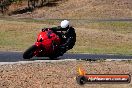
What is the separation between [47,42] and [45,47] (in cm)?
22

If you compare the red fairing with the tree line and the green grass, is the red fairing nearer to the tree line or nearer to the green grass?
the green grass

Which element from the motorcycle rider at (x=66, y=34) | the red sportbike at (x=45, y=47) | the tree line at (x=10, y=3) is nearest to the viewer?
the red sportbike at (x=45, y=47)

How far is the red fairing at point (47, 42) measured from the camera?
18.8 meters

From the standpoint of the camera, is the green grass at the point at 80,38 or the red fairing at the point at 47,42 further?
the green grass at the point at 80,38

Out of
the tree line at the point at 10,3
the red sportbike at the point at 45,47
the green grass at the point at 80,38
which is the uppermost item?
the red sportbike at the point at 45,47

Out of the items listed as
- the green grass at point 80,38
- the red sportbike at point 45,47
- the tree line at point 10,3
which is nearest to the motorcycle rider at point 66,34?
the red sportbike at point 45,47

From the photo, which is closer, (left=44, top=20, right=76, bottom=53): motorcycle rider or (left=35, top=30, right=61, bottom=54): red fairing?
(left=35, top=30, right=61, bottom=54): red fairing

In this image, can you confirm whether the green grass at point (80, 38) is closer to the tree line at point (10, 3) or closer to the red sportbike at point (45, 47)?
the red sportbike at point (45, 47)

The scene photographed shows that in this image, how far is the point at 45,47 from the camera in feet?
61.9

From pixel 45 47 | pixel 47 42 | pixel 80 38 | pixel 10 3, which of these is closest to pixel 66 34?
pixel 47 42

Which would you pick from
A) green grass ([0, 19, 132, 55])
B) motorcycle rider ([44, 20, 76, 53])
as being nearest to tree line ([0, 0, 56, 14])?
green grass ([0, 19, 132, 55])

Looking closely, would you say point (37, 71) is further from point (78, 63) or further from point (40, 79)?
point (78, 63)

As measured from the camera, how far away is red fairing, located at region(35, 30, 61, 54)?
18.8m

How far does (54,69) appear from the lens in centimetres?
1656
